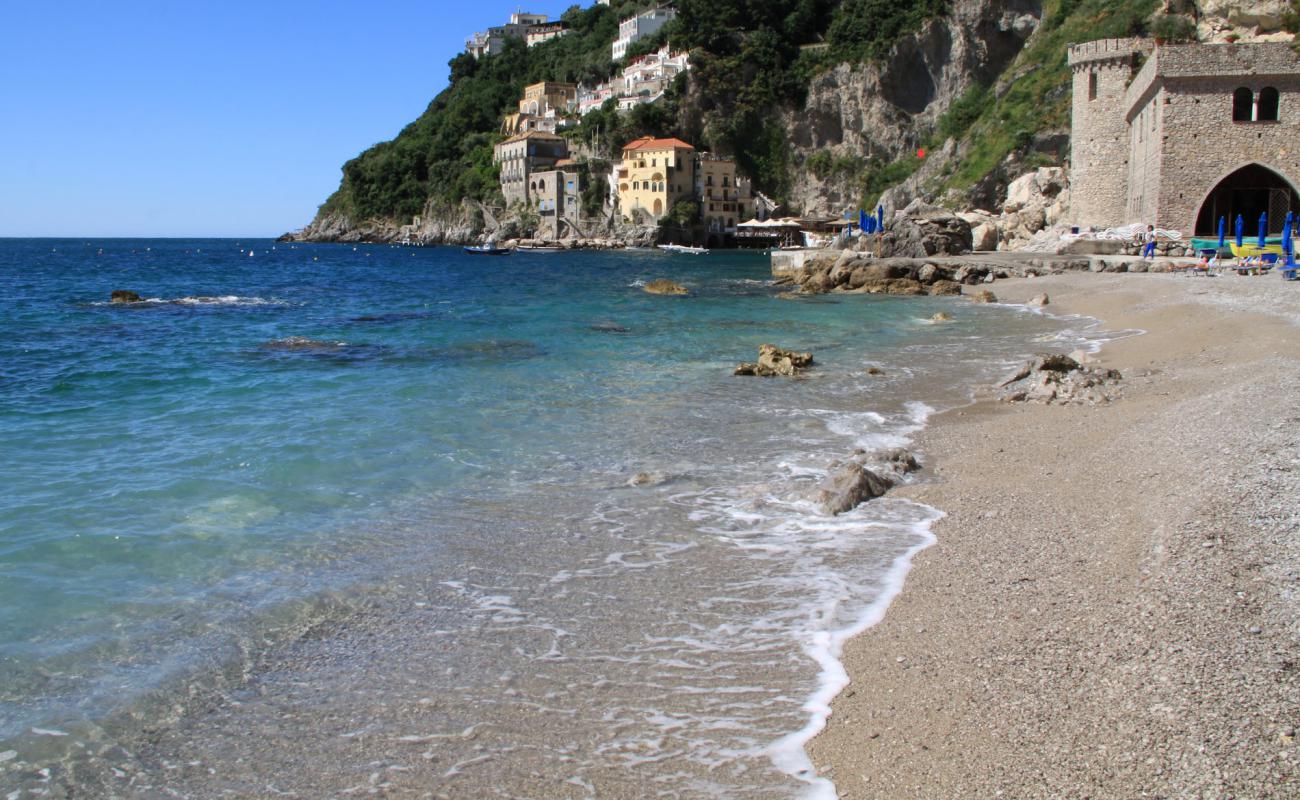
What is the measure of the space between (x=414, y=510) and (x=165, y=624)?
8.44ft

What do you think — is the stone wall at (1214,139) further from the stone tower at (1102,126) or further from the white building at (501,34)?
the white building at (501,34)

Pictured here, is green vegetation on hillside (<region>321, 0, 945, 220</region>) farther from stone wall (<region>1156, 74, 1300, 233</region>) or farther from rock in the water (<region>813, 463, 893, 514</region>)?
rock in the water (<region>813, 463, 893, 514</region>)

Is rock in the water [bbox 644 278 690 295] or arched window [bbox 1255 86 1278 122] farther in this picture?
rock in the water [bbox 644 278 690 295]

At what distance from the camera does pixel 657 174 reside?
87.6 m

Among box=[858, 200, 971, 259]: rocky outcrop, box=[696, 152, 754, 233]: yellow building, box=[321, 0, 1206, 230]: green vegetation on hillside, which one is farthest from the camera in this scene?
box=[696, 152, 754, 233]: yellow building

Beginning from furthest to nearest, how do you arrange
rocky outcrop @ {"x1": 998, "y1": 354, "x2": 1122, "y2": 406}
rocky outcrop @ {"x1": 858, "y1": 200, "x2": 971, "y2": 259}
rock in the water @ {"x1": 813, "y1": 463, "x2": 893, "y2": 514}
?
rocky outcrop @ {"x1": 858, "y1": 200, "x2": 971, "y2": 259}
rocky outcrop @ {"x1": 998, "y1": 354, "x2": 1122, "y2": 406}
rock in the water @ {"x1": 813, "y1": 463, "x2": 893, "y2": 514}

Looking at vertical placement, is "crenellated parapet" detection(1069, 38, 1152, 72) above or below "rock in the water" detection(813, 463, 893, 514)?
above

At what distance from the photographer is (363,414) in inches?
484

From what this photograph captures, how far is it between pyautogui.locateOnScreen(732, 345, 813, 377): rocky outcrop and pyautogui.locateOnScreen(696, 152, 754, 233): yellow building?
7373 centimetres

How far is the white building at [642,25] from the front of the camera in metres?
119

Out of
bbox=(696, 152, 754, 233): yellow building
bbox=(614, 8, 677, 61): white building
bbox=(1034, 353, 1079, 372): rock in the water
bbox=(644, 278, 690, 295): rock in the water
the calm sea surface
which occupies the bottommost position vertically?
the calm sea surface

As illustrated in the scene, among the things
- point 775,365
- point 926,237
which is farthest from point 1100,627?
point 926,237

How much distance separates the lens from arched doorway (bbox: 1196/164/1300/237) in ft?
102

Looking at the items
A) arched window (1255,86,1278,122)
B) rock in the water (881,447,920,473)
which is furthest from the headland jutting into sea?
arched window (1255,86,1278,122)
